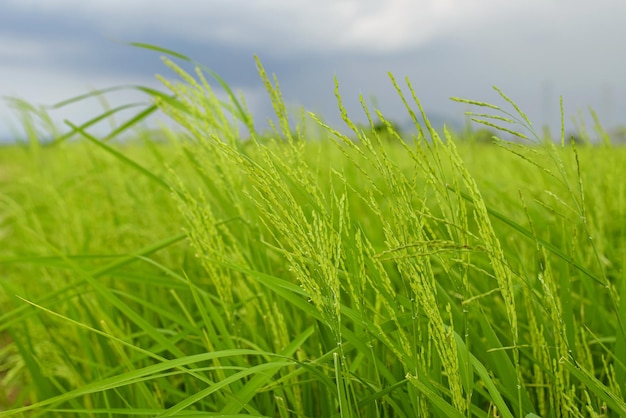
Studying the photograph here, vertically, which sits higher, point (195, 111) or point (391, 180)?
point (195, 111)

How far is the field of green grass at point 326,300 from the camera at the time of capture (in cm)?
78

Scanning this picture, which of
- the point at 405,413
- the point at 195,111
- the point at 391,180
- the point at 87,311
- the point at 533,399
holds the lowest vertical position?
the point at 533,399

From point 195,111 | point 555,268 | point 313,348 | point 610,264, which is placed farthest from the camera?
point 555,268

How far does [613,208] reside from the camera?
212 cm

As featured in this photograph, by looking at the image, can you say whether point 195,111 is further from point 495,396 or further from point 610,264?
point 610,264

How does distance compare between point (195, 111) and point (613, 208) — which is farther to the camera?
point (613, 208)

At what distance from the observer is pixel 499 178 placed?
324 cm

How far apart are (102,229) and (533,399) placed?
68.4 inches

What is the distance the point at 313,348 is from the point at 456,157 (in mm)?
598

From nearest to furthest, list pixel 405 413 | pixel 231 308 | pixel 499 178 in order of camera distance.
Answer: pixel 405 413 → pixel 231 308 → pixel 499 178

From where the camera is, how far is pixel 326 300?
0.82 m

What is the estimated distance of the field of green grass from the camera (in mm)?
777

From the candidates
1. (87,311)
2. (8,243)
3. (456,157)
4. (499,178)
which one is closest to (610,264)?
(456,157)

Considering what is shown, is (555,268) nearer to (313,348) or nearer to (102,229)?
(313,348)
